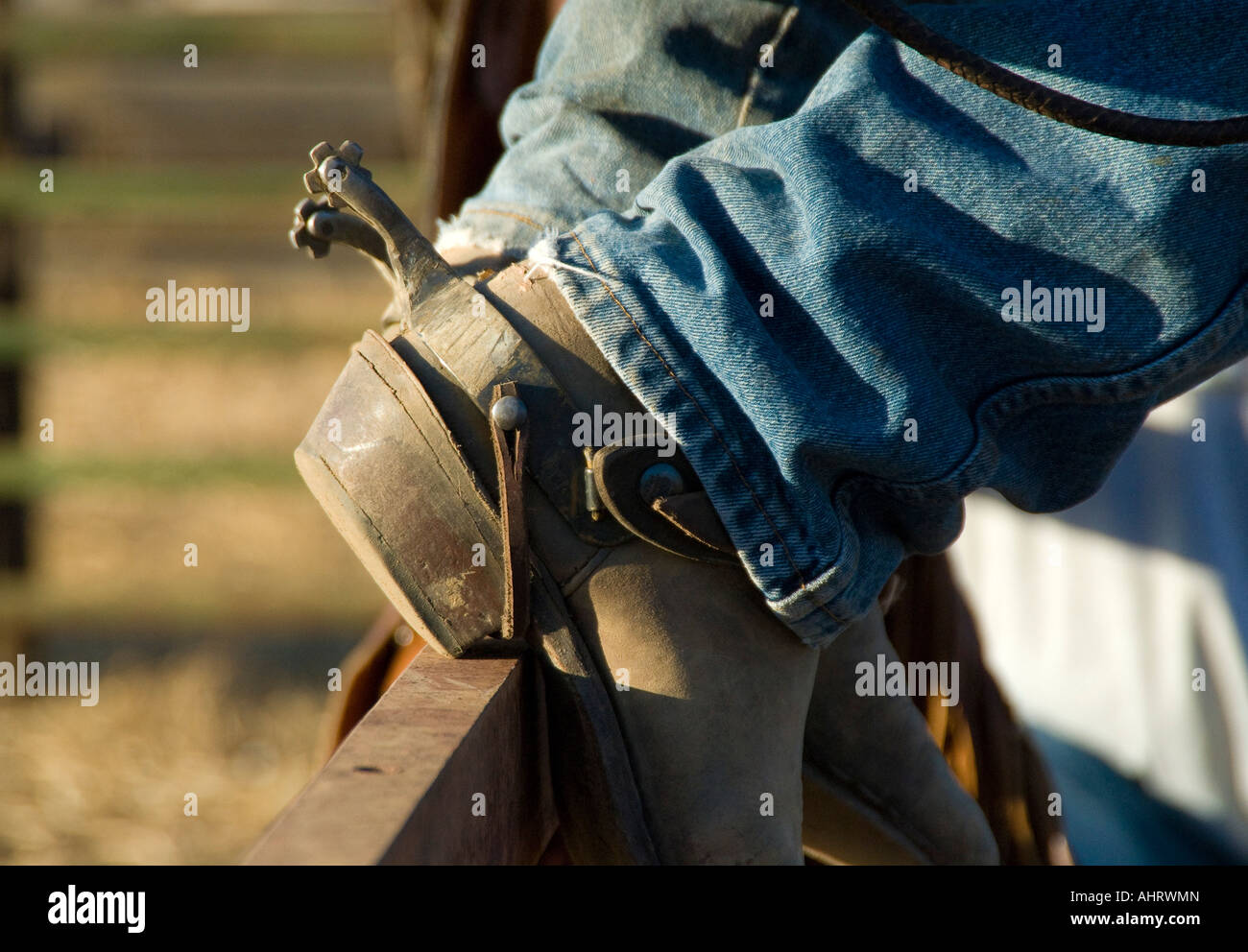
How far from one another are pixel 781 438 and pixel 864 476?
6 cm

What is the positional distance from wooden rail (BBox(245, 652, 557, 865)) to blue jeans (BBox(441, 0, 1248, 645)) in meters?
0.14

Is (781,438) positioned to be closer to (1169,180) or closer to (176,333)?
(1169,180)

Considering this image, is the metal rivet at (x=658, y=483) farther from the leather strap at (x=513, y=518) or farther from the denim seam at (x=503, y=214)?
the denim seam at (x=503, y=214)

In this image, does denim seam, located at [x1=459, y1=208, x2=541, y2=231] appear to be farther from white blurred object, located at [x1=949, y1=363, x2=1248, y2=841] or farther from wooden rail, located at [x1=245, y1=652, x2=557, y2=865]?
white blurred object, located at [x1=949, y1=363, x2=1248, y2=841]

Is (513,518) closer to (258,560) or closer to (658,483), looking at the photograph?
(658,483)

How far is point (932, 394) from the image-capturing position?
23.6 inches

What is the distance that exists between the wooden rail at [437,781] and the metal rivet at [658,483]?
107 mm

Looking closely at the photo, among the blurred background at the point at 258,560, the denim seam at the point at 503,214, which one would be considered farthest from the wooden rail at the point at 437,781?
the blurred background at the point at 258,560

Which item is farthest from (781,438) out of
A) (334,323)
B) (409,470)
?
(334,323)

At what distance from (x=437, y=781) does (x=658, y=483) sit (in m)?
0.19

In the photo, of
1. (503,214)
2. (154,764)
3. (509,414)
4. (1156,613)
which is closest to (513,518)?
(509,414)

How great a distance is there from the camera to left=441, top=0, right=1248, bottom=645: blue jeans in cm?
58

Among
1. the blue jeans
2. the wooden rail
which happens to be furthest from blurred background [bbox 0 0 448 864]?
the wooden rail

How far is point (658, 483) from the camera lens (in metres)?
0.57
